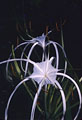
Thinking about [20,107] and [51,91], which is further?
[20,107]

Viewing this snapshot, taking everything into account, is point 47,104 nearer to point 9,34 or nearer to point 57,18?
point 57,18

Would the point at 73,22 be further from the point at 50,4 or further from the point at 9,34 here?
the point at 9,34

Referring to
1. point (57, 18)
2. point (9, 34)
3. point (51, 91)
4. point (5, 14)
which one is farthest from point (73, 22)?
point (51, 91)

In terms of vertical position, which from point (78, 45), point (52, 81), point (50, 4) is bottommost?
point (52, 81)

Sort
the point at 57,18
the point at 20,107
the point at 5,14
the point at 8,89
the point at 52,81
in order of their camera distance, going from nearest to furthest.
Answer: the point at 52,81, the point at 20,107, the point at 8,89, the point at 57,18, the point at 5,14

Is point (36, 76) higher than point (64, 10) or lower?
lower

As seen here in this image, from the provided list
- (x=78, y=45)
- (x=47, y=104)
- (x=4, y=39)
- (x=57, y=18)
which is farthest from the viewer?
(x=4, y=39)

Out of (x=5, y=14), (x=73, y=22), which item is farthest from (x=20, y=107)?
(x=5, y=14)
